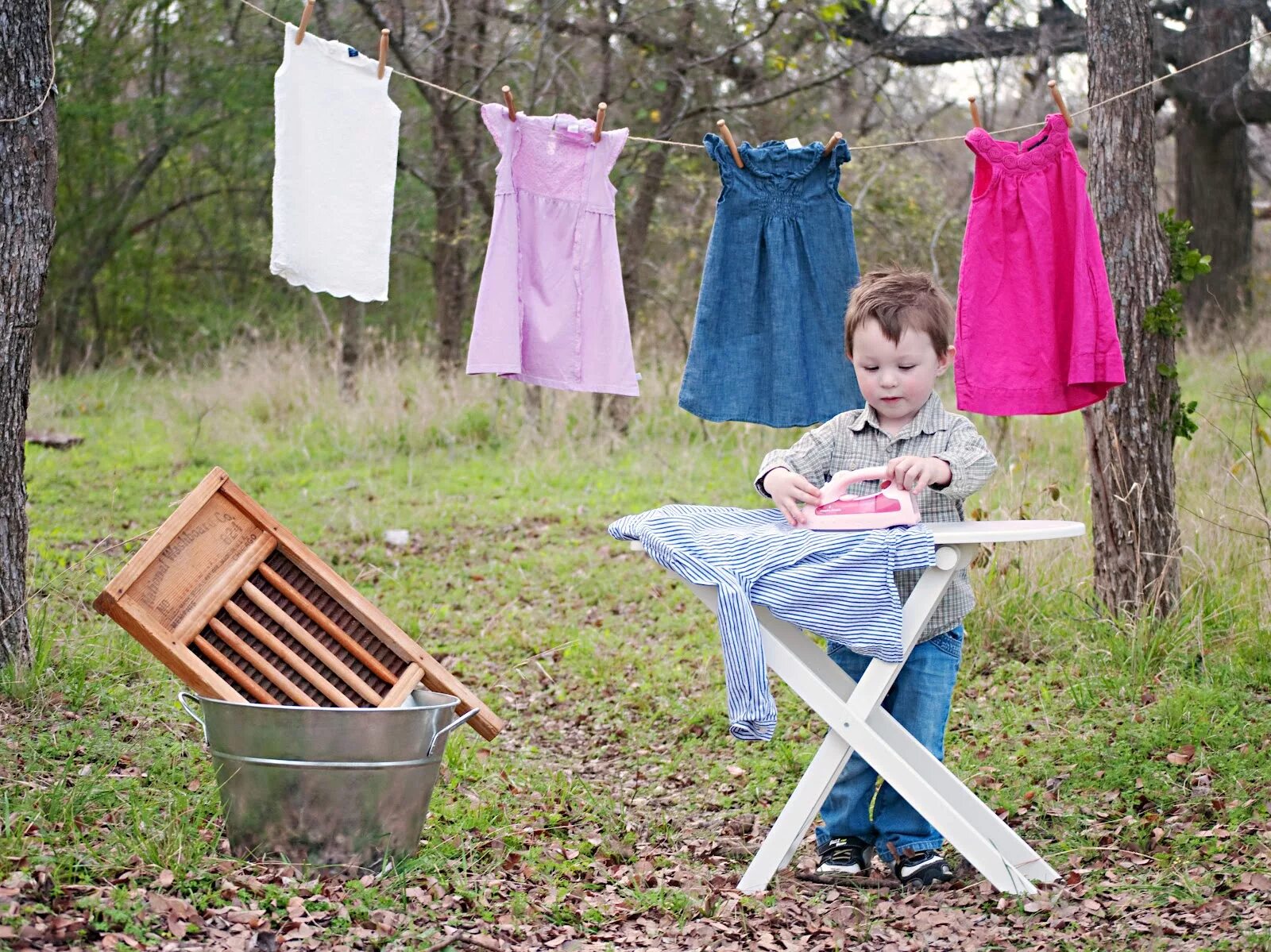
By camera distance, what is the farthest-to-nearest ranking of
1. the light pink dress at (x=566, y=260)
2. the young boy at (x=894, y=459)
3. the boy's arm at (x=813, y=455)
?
the light pink dress at (x=566, y=260)
the boy's arm at (x=813, y=455)
the young boy at (x=894, y=459)

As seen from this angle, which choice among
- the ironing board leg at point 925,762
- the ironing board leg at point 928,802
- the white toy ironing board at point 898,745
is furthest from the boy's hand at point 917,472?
the ironing board leg at point 928,802

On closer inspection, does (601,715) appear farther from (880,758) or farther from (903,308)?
(903,308)

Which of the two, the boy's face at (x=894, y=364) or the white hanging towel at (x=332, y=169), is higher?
the white hanging towel at (x=332, y=169)

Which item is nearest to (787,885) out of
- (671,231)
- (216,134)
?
(671,231)

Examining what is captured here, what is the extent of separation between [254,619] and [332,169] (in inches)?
66.0

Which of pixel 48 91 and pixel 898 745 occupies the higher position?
pixel 48 91

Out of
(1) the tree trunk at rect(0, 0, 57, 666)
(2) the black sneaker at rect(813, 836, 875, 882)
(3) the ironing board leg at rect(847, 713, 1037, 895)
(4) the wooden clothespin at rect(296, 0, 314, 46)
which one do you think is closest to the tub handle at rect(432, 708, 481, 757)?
(3) the ironing board leg at rect(847, 713, 1037, 895)

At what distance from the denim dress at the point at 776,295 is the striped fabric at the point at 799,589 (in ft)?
3.85

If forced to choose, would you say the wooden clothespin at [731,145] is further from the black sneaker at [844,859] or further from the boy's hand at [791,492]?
the black sneaker at [844,859]

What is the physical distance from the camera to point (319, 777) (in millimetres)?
3355

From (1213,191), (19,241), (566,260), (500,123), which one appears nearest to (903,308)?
(566,260)

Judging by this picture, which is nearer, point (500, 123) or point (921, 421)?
Result: point (921, 421)

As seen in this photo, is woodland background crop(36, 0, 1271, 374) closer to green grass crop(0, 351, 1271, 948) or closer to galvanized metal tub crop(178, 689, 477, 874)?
green grass crop(0, 351, 1271, 948)

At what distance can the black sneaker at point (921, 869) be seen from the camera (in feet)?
12.2
